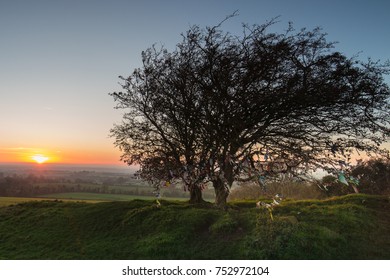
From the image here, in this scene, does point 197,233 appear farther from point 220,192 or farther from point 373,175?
point 373,175

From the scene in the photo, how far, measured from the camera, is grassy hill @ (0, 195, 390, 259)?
1065cm

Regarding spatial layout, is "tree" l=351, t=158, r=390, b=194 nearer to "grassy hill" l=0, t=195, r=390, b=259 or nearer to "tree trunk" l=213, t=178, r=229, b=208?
"grassy hill" l=0, t=195, r=390, b=259

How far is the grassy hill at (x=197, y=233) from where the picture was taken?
10.6 m

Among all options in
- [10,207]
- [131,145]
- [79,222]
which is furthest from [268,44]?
[10,207]

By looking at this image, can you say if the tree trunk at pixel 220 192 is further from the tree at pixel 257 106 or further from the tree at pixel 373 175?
the tree at pixel 373 175

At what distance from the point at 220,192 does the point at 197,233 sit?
3.81 metres

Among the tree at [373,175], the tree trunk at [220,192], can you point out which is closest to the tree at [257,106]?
the tree trunk at [220,192]

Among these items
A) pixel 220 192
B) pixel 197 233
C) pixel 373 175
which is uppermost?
pixel 373 175

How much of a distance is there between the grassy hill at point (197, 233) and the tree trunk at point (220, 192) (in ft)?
1.97

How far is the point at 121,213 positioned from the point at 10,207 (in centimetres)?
803

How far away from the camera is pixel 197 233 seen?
40.2 feet

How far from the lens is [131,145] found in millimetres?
17828

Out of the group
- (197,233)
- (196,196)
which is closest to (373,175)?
(196,196)
